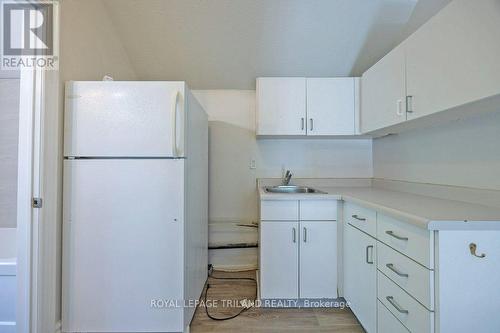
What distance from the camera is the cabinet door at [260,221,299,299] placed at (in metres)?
1.79

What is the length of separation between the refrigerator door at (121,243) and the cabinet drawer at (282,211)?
2.22ft

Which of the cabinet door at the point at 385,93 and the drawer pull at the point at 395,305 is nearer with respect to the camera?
the drawer pull at the point at 395,305

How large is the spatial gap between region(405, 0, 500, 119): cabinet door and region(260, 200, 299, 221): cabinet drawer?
970 mm

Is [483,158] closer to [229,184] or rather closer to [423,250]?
[423,250]

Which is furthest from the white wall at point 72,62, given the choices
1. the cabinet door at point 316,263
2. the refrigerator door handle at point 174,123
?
the cabinet door at point 316,263

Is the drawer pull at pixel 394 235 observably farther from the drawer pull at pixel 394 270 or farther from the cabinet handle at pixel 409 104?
the cabinet handle at pixel 409 104

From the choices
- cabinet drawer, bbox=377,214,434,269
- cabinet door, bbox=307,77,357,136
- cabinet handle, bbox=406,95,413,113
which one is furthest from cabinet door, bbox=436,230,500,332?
cabinet door, bbox=307,77,357,136

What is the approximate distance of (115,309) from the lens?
141cm

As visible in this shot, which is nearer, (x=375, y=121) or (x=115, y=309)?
A: (x=115, y=309)

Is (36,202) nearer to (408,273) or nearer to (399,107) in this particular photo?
(408,273)

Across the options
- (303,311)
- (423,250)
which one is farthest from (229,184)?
(423,250)

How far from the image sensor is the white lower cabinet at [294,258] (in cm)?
179

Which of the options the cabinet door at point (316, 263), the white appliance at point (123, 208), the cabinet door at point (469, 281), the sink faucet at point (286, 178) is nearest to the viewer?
the cabinet door at point (469, 281)

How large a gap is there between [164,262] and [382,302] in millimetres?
1263
